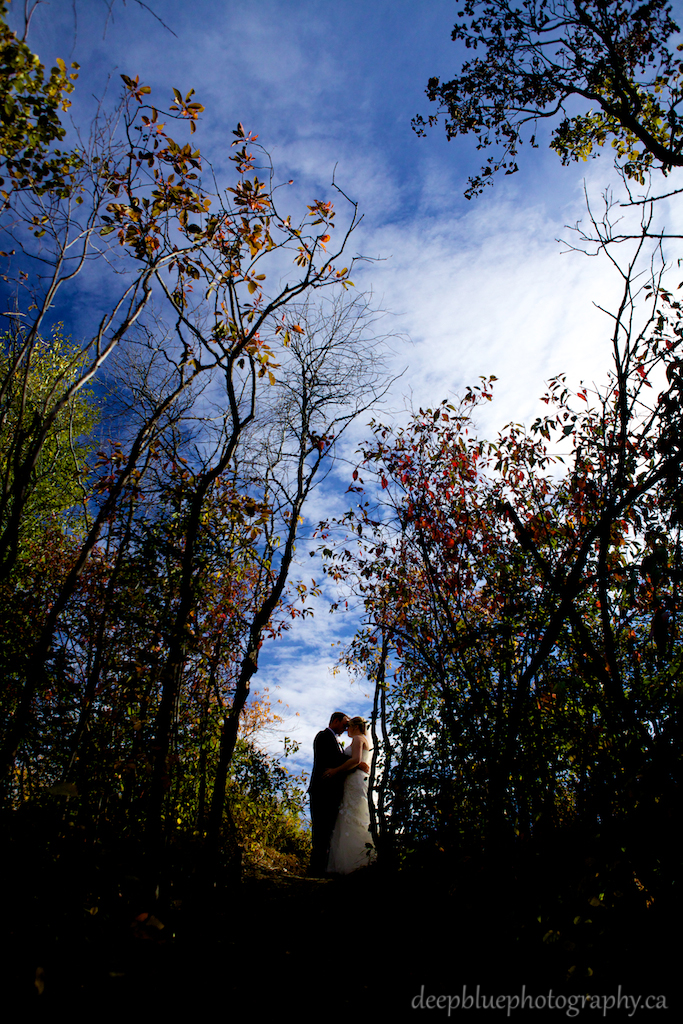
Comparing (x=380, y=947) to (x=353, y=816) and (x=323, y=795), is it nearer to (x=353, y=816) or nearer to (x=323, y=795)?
(x=353, y=816)

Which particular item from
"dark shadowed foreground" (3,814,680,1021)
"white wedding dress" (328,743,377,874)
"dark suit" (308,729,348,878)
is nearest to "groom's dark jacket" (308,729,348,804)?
"dark suit" (308,729,348,878)

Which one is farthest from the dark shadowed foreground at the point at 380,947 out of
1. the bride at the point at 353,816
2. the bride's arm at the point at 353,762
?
the bride's arm at the point at 353,762

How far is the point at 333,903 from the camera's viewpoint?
15.7 feet

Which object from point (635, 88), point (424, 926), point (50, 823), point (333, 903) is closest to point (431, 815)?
point (424, 926)

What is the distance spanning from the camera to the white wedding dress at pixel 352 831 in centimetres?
648

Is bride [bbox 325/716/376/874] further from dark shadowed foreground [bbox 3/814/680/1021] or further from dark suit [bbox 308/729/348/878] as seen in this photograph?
dark shadowed foreground [bbox 3/814/680/1021]

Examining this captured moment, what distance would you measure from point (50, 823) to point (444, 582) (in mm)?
3713

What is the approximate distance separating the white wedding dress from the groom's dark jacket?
14cm

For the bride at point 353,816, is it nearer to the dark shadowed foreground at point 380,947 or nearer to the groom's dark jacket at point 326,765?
the groom's dark jacket at point 326,765

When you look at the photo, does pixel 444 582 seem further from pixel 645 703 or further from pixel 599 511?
pixel 645 703

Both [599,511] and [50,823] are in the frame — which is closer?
[50,823]

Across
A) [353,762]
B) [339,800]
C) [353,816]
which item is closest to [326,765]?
[353,762]

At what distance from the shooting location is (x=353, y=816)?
6812mm

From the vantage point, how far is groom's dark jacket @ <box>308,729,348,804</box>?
7047 millimetres
